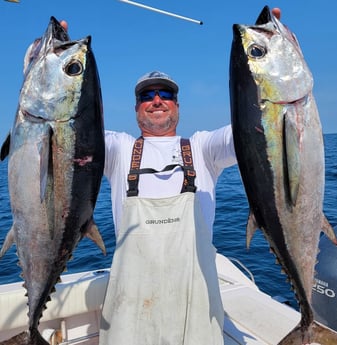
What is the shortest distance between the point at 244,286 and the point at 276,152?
3122 mm

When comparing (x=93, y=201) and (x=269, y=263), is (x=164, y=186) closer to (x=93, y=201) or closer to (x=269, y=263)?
(x=93, y=201)

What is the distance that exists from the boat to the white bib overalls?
3.75 ft

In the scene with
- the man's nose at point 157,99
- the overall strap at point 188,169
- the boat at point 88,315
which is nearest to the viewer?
the overall strap at point 188,169

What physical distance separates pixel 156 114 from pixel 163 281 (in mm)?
1499

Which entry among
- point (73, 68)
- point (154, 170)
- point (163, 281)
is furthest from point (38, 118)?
point (163, 281)

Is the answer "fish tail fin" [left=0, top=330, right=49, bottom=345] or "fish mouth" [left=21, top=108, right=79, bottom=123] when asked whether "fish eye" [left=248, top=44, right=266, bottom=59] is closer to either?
"fish mouth" [left=21, top=108, right=79, bottom=123]

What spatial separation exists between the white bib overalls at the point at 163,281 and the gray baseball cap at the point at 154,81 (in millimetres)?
1154

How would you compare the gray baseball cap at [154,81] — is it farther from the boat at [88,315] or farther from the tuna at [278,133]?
the boat at [88,315]

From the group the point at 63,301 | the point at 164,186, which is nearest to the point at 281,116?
the point at 164,186

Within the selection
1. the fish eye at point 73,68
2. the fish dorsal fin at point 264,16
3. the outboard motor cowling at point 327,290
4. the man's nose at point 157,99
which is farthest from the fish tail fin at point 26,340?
the outboard motor cowling at point 327,290

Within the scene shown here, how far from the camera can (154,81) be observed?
327 centimetres

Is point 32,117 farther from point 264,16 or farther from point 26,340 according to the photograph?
point 264,16

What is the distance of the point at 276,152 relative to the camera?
84.4 inches

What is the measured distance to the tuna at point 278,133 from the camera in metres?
2.13
